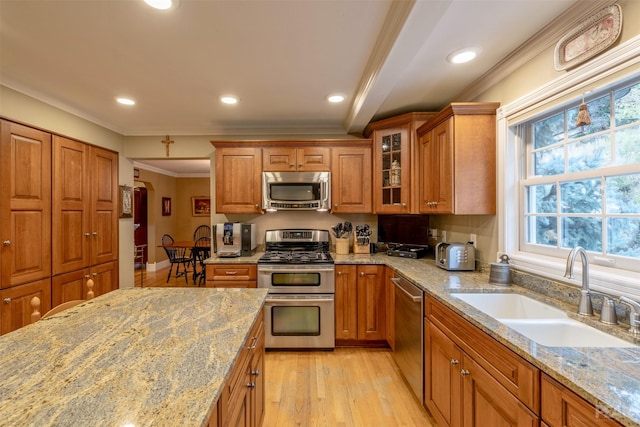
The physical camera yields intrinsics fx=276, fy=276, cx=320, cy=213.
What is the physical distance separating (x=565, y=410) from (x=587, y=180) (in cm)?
129

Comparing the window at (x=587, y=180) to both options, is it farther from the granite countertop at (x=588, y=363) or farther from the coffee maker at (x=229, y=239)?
the coffee maker at (x=229, y=239)

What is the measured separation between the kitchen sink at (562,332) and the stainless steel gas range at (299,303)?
1664 mm

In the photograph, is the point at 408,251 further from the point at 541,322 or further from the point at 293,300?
the point at 541,322

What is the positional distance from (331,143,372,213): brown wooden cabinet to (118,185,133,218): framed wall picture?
2.61 meters

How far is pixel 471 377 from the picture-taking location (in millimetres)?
1351

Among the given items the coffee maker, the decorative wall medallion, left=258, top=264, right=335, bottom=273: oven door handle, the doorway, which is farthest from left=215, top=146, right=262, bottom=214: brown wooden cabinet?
the doorway

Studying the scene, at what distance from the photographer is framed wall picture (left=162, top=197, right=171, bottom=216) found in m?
6.85

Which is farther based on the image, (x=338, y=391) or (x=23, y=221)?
(x=23, y=221)

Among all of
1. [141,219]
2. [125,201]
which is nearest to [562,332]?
[125,201]

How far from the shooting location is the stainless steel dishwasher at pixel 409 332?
6.35ft

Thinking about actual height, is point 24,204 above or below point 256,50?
below

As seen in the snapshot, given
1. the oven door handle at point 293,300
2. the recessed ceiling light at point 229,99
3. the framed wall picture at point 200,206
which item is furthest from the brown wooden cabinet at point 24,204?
the framed wall picture at point 200,206

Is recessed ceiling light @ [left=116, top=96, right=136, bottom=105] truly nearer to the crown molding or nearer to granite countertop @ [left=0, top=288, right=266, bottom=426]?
granite countertop @ [left=0, top=288, right=266, bottom=426]

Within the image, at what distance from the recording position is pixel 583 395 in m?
0.79
